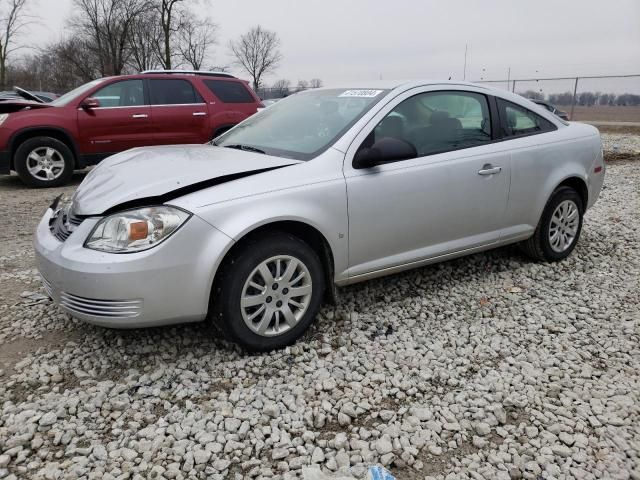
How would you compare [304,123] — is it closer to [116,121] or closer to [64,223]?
[64,223]

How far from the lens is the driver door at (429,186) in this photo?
3.19 metres

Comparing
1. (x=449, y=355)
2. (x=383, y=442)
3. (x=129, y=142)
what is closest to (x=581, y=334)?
(x=449, y=355)

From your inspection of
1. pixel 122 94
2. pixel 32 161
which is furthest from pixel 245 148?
pixel 32 161

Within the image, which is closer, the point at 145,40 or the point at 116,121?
the point at 116,121

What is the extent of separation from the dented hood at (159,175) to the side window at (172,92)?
16.7ft

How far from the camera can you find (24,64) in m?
44.1

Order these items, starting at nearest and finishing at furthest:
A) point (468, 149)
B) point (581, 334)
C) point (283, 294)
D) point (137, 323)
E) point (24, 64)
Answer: point (137, 323), point (283, 294), point (581, 334), point (468, 149), point (24, 64)

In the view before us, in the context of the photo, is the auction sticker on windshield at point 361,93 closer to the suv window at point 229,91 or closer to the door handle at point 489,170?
the door handle at point 489,170

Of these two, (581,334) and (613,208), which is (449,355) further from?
(613,208)

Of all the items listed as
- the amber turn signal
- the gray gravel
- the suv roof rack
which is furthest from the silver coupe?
the gray gravel

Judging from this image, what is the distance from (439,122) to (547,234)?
1.49 meters

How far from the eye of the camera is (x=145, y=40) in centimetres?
3781

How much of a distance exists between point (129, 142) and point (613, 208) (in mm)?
6930

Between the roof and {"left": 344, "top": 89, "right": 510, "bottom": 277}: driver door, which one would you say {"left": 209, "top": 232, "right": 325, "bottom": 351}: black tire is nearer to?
{"left": 344, "top": 89, "right": 510, "bottom": 277}: driver door
